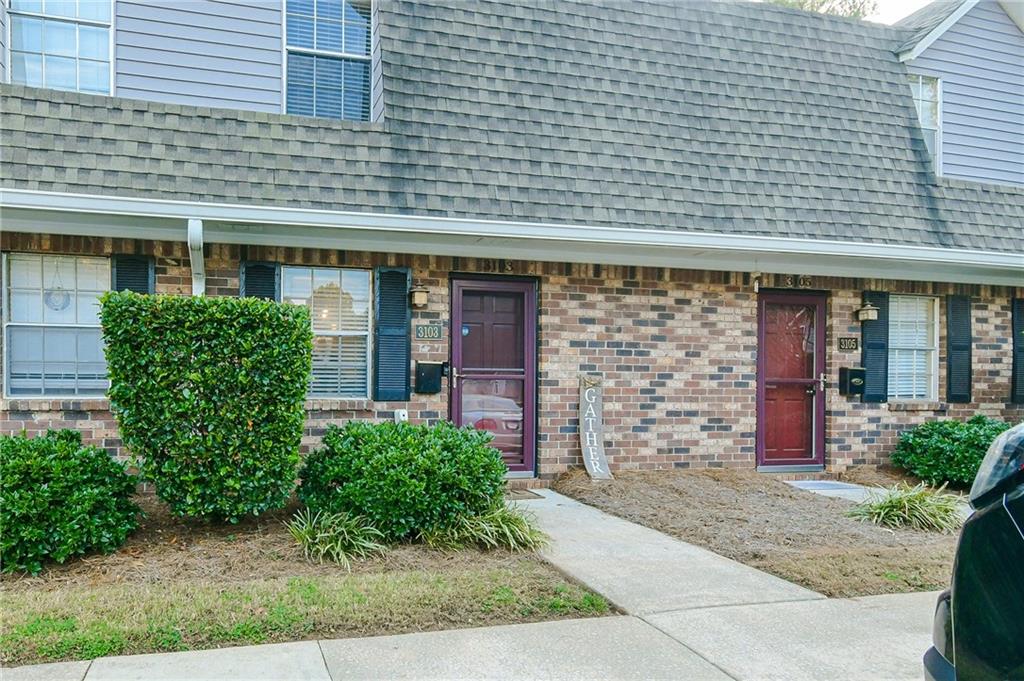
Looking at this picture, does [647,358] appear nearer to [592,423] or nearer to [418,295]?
[592,423]

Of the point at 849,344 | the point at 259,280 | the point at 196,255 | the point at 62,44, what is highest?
the point at 62,44

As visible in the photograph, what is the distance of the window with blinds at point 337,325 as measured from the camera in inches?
297

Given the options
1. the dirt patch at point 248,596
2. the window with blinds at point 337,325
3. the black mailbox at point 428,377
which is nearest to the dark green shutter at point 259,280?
the window with blinds at point 337,325

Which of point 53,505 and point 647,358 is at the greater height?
point 647,358

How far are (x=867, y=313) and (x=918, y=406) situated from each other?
4.27 ft

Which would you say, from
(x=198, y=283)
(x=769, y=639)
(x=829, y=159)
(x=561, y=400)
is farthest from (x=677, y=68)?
(x=769, y=639)

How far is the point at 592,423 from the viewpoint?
26.9ft

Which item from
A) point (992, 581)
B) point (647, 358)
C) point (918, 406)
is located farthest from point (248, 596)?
point (918, 406)

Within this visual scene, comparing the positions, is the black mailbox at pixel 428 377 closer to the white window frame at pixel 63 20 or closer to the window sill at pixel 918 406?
the white window frame at pixel 63 20

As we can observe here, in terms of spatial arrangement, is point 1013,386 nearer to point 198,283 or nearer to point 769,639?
point 769,639

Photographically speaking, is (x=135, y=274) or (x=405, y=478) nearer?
(x=405, y=478)

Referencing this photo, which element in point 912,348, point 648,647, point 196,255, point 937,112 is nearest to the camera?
point 648,647

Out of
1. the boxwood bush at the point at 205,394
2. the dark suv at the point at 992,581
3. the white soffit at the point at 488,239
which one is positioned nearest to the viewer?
the dark suv at the point at 992,581

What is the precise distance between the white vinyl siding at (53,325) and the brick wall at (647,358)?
1.06 m
